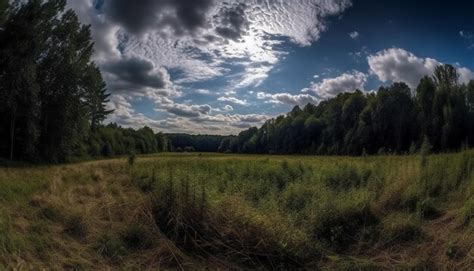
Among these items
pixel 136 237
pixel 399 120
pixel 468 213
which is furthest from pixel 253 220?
pixel 399 120

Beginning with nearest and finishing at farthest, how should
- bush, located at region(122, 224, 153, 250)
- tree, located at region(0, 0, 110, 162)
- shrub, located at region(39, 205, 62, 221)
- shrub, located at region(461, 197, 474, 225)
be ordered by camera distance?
bush, located at region(122, 224, 153, 250) < shrub, located at region(461, 197, 474, 225) < shrub, located at region(39, 205, 62, 221) < tree, located at region(0, 0, 110, 162)

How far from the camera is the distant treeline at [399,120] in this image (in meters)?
42.2

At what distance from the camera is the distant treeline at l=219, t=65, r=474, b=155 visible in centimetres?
4219

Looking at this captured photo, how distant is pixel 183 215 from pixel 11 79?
21.8 metres

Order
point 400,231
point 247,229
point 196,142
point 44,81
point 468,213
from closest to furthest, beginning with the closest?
1. point 247,229
2. point 400,231
3. point 468,213
4. point 44,81
5. point 196,142

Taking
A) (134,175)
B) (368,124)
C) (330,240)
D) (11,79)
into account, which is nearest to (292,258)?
(330,240)

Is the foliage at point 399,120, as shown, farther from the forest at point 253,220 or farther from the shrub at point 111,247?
the shrub at point 111,247

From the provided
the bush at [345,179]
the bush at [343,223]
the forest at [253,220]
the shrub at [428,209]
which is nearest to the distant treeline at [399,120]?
the bush at [345,179]

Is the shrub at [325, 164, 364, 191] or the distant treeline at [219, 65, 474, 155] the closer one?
the shrub at [325, 164, 364, 191]

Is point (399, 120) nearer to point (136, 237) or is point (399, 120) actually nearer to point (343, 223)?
point (343, 223)

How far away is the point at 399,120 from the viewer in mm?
48594

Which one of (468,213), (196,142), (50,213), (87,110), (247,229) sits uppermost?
(87,110)

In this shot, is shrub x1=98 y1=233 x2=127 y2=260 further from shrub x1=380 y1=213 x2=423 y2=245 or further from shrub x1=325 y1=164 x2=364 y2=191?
shrub x1=325 y1=164 x2=364 y2=191

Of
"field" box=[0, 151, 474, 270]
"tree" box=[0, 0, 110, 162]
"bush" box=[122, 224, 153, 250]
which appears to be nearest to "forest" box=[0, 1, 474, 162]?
"tree" box=[0, 0, 110, 162]
